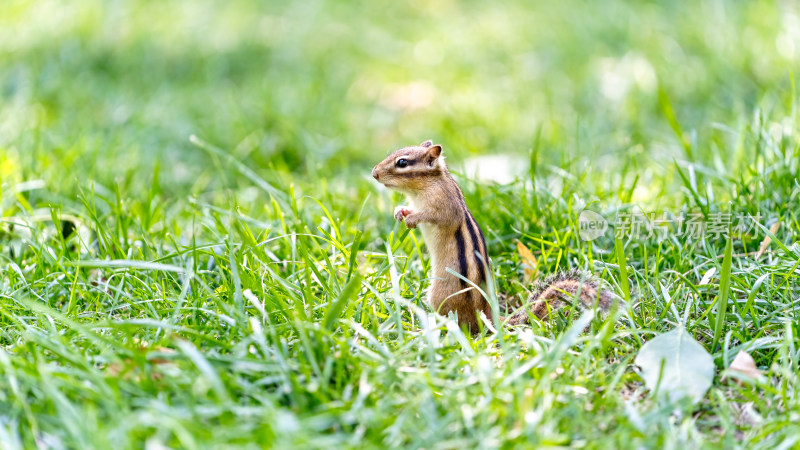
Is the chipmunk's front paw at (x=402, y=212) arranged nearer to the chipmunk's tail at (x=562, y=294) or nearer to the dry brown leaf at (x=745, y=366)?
the chipmunk's tail at (x=562, y=294)

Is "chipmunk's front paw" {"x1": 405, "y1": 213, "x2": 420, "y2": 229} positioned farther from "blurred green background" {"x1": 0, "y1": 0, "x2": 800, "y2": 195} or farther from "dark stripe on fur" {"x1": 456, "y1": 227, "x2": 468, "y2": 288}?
"blurred green background" {"x1": 0, "y1": 0, "x2": 800, "y2": 195}

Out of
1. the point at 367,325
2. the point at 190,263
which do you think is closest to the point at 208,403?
the point at 367,325

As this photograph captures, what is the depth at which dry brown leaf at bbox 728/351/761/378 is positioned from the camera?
2.50 metres

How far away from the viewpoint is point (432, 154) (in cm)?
323

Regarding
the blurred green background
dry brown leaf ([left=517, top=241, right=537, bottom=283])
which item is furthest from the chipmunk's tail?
the blurred green background

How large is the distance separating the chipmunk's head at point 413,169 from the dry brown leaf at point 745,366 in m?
1.30

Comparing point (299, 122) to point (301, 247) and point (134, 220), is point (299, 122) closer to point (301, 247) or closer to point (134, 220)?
point (134, 220)

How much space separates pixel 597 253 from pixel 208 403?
6.06 feet

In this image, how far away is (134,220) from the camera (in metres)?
3.61

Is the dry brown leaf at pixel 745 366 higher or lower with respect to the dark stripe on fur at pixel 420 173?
lower

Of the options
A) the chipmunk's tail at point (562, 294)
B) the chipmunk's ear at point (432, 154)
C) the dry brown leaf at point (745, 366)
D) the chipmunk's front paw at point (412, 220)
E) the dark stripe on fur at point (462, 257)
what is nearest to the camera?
the dry brown leaf at point (745, 366)

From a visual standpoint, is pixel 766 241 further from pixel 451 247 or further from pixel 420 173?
pixel 420 173

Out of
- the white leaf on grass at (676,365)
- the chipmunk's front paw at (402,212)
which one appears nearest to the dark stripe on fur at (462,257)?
the chipmunk's front paw at (402,212)

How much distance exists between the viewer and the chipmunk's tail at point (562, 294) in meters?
2.84
